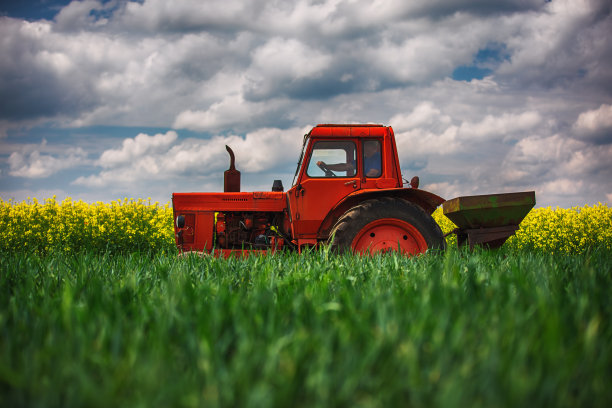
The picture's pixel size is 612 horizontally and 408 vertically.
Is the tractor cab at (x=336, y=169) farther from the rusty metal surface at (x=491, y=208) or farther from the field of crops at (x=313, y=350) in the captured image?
the field of crops at (x=313, y=350)

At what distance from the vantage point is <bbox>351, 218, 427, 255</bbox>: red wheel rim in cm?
523

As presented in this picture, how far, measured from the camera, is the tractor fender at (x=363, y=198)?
17.7 feet

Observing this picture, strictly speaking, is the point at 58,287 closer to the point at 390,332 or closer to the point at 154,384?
the point at 154,384

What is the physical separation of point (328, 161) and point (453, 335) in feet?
14.8

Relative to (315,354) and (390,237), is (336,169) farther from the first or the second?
(315,354)

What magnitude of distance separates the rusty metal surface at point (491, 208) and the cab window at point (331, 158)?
56.7 inches

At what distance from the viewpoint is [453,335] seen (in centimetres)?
140

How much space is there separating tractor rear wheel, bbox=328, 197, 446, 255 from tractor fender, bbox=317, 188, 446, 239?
6.5 inches

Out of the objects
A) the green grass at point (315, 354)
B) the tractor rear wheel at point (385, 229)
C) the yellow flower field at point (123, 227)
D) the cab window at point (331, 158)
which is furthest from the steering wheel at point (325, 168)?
the yellow flower field at point (123, 227)

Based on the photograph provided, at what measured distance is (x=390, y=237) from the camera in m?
5.29

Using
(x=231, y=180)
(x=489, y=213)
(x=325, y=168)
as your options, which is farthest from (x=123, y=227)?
(x=489, y=213)

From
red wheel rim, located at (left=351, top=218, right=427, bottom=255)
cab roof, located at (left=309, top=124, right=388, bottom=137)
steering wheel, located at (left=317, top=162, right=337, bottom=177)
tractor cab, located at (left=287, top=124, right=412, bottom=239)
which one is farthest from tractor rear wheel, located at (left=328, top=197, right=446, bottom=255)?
cab roof, located at (left=309, top=124, right=388, bottom=137)

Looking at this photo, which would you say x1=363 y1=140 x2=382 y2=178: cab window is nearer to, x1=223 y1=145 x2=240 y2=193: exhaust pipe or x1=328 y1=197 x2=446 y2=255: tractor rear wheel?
x1=328 y1=197 x2=446 y2=255: tractor rear wheel

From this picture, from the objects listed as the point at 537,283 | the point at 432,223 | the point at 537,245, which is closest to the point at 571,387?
the point at 537,283
